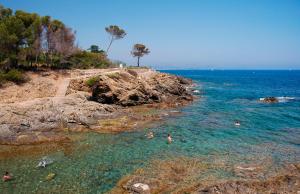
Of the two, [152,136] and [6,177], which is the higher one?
[152,136]

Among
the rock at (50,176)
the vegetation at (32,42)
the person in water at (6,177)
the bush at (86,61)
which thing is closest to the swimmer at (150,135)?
the rock at (50,176)

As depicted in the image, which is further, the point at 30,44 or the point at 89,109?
the point at 30,44

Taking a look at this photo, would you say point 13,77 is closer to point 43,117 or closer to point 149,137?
point 43,117

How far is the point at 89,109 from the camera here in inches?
1433

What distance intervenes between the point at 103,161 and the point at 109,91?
2191 centimetres

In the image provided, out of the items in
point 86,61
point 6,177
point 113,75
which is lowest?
point 6,177

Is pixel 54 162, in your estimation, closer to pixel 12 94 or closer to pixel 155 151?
pixel 155 151

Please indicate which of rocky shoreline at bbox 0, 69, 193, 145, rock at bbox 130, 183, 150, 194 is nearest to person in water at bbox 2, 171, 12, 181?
rocky shoreline at bbox 0, 69, 193, 145

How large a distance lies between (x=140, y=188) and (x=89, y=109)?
2126 centimetres

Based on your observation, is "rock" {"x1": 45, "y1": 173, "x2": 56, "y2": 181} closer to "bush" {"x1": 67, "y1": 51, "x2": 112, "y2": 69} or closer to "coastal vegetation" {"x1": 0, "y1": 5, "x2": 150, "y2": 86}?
"coastal vegetation" {"x1": 0, "y1": 5, "x2": 150, "y2": 86}

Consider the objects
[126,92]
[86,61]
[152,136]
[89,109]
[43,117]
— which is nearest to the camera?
[152,136]

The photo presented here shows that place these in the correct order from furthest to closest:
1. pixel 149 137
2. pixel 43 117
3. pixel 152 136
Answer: pixel 43 117
pixel 152 136
pixel 149 137

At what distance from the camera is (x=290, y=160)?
2161 centimetres

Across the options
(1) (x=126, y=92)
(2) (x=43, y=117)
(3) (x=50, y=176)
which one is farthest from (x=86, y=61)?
(3) (x=50, y=176)
